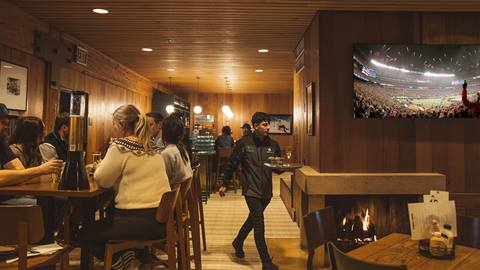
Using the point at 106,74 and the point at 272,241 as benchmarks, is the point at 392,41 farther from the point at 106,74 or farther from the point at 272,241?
the point at 106,74

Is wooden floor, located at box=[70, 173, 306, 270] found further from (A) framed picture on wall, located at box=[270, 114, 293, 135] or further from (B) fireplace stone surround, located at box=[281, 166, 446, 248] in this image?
(A) framed picture on wall, located at box=[270, 114, 293, 135]

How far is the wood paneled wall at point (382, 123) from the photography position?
4.32 m

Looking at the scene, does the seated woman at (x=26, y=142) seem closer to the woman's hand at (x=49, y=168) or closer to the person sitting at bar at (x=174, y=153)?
the woman's hand at (x=49, y=168)

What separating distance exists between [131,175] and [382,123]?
9.51 ft

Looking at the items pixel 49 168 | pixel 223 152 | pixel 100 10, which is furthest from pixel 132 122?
pixel 223 152

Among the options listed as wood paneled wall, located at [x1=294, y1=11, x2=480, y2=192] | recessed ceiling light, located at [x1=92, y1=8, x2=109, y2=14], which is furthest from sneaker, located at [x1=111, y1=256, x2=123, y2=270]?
recessed ceiling light, located at [x1=92, y1=8, x2=109, y2=14]

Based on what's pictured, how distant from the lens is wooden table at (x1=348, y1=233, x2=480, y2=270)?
6.28ft

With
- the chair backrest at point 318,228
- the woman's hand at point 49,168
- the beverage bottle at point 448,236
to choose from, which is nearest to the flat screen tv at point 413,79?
the chair backrest at point 318,228

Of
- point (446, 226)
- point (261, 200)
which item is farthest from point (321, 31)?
point (446, 226)

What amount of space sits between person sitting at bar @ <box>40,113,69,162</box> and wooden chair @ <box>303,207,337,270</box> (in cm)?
297

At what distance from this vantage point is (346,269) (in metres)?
1.60

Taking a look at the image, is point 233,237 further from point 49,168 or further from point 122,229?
point 49,168

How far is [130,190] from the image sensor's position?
2.61m

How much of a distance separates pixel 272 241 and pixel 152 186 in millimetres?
2684
